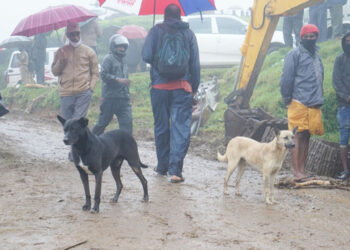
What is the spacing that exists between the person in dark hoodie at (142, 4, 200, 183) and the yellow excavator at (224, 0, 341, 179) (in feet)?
7.25

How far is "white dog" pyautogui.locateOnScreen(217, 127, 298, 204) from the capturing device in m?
6.11

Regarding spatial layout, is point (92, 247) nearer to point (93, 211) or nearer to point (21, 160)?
point (93, 211)

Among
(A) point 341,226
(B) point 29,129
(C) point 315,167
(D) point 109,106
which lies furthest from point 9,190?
(B) point 29,129

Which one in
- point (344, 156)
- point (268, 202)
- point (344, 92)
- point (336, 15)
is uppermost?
point (336, 15)

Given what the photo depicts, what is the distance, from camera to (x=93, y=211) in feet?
17.5

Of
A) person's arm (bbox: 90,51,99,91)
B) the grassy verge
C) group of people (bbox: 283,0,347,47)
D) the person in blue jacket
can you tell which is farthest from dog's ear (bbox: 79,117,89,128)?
the person in blue jacket

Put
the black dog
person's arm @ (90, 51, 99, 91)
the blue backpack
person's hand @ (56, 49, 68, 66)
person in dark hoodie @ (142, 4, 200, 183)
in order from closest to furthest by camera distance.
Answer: the black dog → the blue backpack → person in dark hoodie @ (142, 4, 200, 183) → person's hand @ (56, 49, 68, 66) → person's arm @ (90, 51, 99, 91)

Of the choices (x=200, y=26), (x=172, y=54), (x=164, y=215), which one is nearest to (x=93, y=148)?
(x=164, y=215)

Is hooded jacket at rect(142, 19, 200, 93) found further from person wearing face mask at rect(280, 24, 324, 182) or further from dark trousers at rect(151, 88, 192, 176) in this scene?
Answer: person wearing face mask at rect(280, 24, 324, 182)

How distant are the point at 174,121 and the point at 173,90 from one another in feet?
1.35

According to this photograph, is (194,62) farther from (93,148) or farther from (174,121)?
(93,148)

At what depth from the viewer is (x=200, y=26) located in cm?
1773

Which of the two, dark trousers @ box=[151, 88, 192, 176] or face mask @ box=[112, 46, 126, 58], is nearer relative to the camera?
dark trousers @ box=[151, 88, 192, 176]

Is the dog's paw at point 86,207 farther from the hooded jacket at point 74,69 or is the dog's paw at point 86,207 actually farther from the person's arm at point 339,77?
the person's arm at point 339,77
